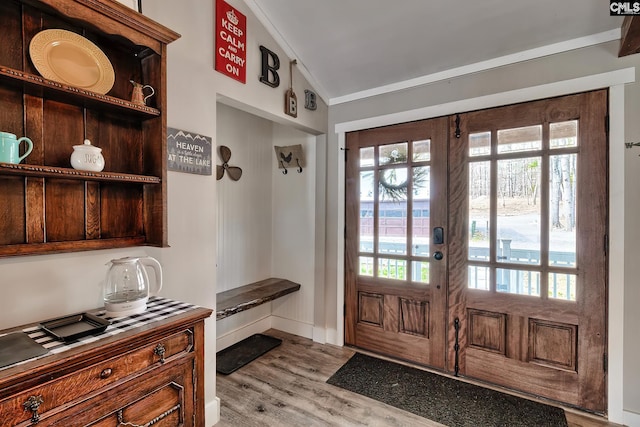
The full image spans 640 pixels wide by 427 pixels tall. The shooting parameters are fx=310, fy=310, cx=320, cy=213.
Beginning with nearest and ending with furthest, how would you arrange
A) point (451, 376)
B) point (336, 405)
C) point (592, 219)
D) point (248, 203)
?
point (592, 219) → point (336, 405) → point (451, 376) → point (248, 203)

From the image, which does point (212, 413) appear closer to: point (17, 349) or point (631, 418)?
point (17, 349)

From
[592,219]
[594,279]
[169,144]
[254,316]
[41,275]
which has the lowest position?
[254,316]

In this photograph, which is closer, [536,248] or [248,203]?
[536,248]

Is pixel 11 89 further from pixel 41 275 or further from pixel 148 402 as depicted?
pixel 148 402

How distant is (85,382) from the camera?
3.72 feet

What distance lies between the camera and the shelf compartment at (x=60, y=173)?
115cm

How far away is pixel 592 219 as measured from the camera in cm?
205

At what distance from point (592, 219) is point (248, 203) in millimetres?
2875

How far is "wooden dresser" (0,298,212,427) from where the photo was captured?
100cm

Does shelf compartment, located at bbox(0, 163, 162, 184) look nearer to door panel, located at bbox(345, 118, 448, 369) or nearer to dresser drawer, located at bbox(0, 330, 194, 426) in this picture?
dresser drawer, located at bbox(0, 330, 194, 426)

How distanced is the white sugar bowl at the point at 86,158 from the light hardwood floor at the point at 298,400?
1735mm

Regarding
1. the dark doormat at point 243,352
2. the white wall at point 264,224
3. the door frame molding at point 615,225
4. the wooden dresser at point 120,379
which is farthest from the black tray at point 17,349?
the door frame molding at point 615,225

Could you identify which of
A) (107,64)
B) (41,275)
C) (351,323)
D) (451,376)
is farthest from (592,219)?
(41,275)

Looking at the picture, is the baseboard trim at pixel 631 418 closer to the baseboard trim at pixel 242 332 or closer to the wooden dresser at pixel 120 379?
the wooden dresser at pixel 120 379
